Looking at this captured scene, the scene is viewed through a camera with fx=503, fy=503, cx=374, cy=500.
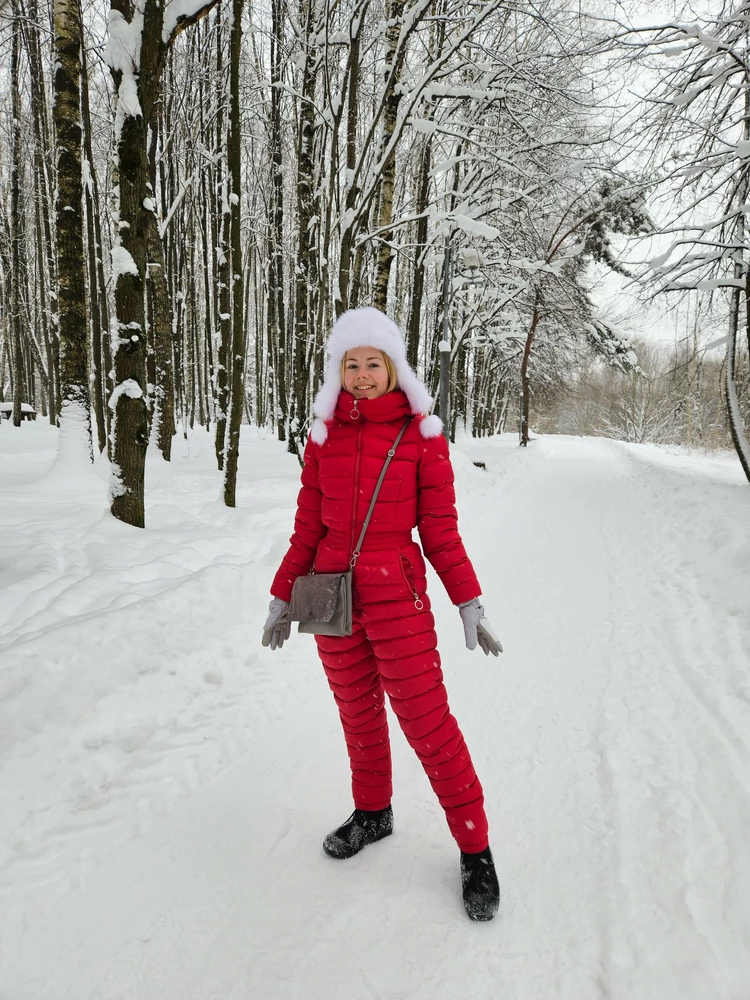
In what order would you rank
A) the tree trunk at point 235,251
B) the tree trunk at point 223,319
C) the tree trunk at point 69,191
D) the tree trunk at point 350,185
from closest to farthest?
1. the tree trunk at point 235,251
2. the tree trunk at point 69,191
3. the tree trunk at point 350,185
4. the tree trunk at point 223,319

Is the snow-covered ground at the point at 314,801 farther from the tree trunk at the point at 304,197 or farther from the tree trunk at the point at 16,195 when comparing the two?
the tree trunk at the point at 16,195

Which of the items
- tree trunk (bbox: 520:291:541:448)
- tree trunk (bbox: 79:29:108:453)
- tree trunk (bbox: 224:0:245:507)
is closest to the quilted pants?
tree trunk (bbox: 224:0:245:507)

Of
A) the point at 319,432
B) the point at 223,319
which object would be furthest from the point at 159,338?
the point at 319,432

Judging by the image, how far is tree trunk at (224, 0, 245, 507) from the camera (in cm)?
529

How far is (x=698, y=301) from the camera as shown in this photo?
26.8 ft

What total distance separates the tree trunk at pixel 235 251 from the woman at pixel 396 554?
182 inches

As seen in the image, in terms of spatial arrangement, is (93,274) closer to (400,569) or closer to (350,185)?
(350,185)

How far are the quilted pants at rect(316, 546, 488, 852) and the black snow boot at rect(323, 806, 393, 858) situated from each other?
37cm

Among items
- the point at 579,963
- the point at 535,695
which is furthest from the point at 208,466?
A: the point at 579,963

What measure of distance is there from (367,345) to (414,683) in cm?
122

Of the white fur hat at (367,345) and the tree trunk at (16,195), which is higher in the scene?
the tree trunk at (16,195)

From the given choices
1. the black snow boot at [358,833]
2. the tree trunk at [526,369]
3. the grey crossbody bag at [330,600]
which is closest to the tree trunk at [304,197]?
the grey crossbody bag at [330,600]

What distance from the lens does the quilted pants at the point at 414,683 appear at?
5.78 feet

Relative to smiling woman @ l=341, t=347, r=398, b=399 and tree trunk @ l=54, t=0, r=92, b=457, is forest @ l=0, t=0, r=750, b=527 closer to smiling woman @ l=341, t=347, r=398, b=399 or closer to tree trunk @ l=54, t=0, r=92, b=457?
tree trunk @ l=54, t=0, r=92, b=457
